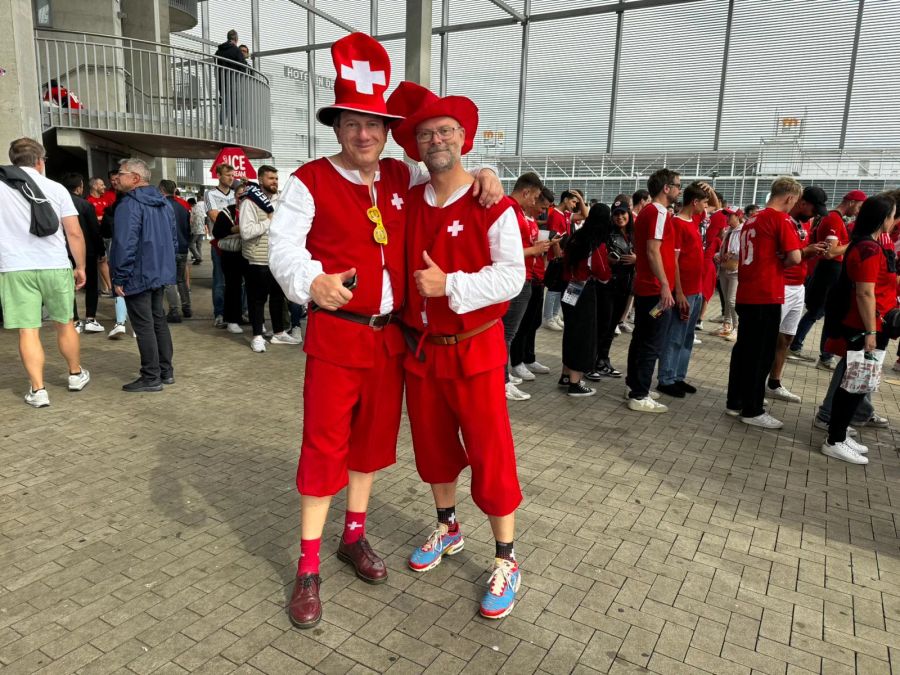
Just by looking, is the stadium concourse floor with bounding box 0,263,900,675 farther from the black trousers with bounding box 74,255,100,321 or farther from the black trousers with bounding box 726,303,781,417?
the black trousers with bounding box 74,255,100,321

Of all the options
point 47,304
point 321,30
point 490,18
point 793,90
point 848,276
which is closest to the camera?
point 848,276

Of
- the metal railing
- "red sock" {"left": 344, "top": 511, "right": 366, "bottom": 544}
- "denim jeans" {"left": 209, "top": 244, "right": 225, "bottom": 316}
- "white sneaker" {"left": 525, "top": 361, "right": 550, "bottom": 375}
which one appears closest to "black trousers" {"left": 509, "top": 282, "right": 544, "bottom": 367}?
"white sneaker" {"left": 525, "top": 361, "right": 550, "bottom": 375}

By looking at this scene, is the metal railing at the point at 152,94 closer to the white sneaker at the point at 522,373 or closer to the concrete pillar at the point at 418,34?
the concrete pillar at the point at 418,34

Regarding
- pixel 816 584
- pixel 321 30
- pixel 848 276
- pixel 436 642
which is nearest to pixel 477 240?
pixel 436 642

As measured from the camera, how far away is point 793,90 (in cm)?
1493

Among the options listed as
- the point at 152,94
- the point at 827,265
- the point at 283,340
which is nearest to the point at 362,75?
the point at 283,340

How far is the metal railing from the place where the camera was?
986cm

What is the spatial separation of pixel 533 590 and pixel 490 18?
1840 centimetres

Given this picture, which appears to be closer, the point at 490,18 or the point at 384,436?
the point at 384,436

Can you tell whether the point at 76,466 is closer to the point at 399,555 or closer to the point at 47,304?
the point at 47,304

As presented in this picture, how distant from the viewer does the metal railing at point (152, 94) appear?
9859 mm

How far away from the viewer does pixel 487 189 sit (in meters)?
2.21

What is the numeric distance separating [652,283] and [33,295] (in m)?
4.92

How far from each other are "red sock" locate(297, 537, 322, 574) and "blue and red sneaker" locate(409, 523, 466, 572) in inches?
18.6
